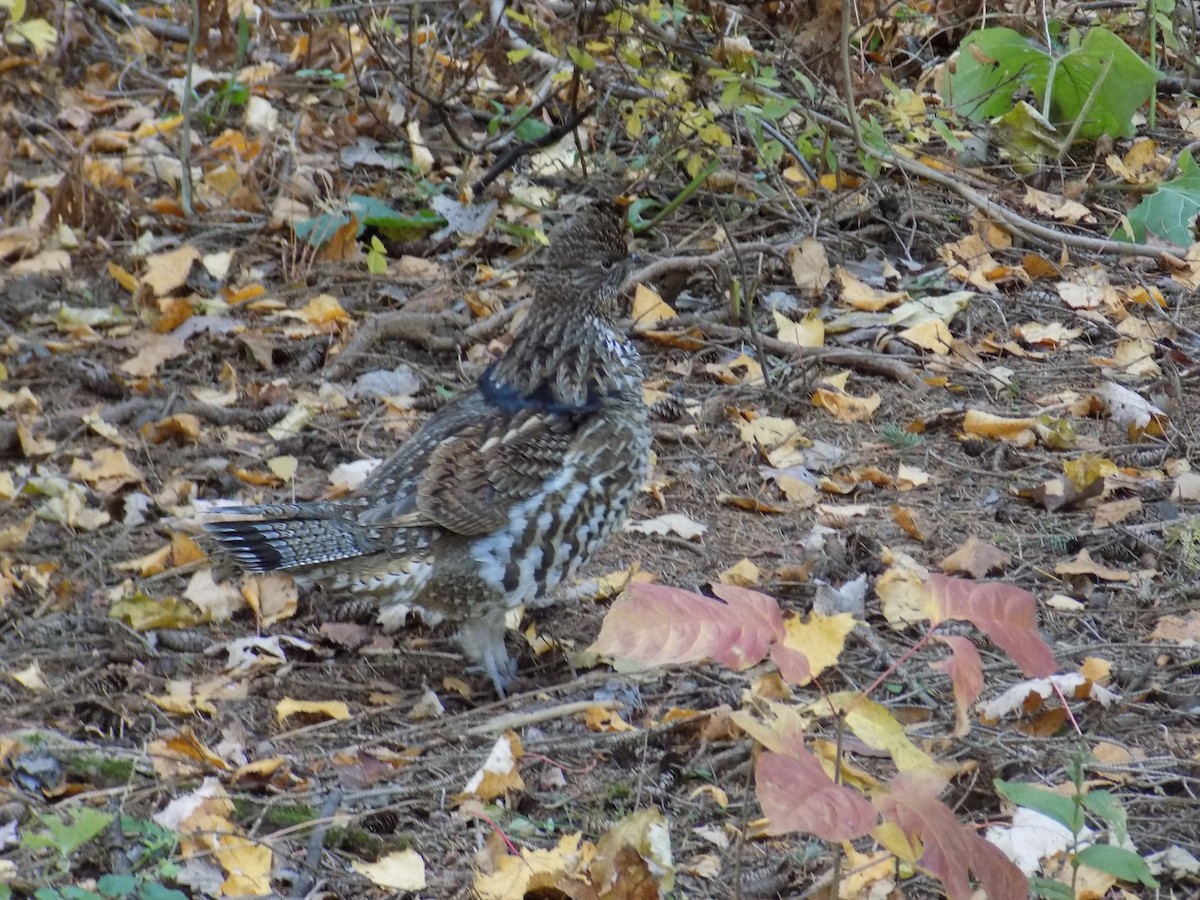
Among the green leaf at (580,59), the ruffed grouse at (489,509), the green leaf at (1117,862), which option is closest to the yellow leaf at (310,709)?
the ruffed grouse at (489,509)

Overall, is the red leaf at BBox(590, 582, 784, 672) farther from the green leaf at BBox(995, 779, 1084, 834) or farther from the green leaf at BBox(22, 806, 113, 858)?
the green leaf at BBox(22, 806, 113, 858)

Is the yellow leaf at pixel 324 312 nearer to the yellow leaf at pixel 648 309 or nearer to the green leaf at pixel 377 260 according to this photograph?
the green leaf at pixel 377 260

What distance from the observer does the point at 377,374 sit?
6.46 meters

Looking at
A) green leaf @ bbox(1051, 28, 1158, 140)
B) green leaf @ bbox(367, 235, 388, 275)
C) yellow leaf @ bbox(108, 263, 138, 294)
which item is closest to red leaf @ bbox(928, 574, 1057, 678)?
green leaf @ bbox(367, 235, 388, 275)

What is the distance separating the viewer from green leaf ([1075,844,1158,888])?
8.22 ft

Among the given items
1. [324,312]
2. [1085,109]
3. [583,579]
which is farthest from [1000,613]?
[1085,109]

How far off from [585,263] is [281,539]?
142 cm

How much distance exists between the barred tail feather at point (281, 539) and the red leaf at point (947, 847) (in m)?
2.48

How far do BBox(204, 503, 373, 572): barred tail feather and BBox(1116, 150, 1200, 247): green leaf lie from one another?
4.50m

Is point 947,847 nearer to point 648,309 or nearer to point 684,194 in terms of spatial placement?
point 648,309

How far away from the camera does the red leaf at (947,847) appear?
2.31 metres

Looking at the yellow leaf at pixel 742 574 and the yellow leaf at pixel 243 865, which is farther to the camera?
the yellow leaf at pixel 742 574

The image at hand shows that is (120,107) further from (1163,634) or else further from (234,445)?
(1163,634)

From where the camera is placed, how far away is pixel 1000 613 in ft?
8.02
